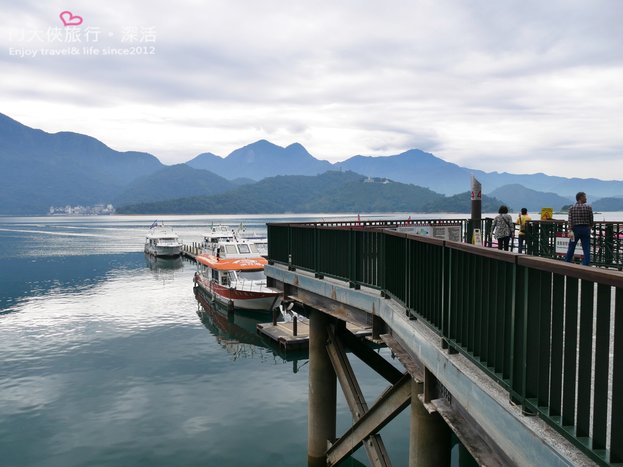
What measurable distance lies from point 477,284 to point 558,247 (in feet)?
41.2

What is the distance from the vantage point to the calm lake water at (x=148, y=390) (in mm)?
18812

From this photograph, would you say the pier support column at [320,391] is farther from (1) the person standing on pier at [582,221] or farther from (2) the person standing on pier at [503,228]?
(1) the person standing on pier at [582,221]

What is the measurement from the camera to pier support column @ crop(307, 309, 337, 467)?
12828 millimetres

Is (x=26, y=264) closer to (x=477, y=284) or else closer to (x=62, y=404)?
(x=62, y=404)

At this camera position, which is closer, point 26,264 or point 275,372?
point 275,372

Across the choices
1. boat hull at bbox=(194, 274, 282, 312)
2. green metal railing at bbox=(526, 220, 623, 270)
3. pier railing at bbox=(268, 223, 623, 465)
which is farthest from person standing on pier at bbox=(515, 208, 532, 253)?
boat hull at bbox=(194, 274, 282, 312)

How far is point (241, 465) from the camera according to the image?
58.4 ft

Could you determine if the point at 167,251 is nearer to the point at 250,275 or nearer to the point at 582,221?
the point at 250,275

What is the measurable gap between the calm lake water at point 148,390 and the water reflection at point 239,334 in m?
0.12

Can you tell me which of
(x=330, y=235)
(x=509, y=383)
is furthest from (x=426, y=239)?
(x=330, y=235)

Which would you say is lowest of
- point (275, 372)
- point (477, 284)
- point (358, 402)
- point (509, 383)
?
point (275, 372)

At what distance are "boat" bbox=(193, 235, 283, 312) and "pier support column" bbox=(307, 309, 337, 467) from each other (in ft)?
83.2

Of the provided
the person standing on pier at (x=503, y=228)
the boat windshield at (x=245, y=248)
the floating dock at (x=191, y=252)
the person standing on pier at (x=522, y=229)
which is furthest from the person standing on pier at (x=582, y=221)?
the floating dock at (x=191, y=252)

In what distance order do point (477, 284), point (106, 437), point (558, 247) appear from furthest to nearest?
1. point (106, 437)
2. point (558, 247)
3. point (477, 284)
